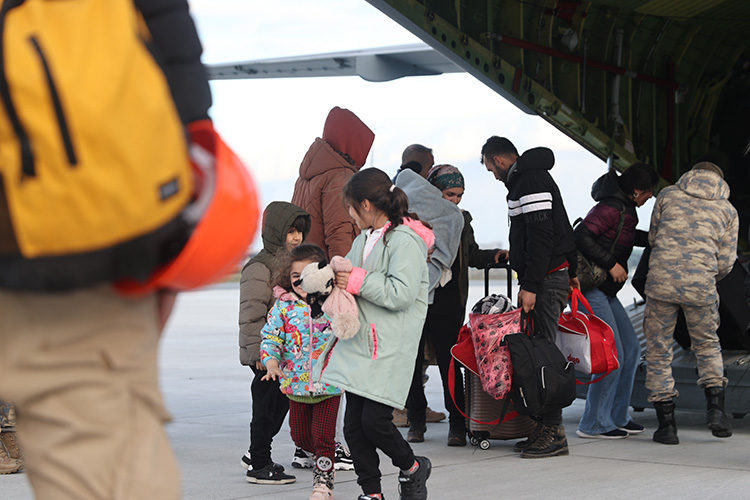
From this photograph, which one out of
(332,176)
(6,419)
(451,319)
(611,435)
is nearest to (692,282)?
(611,435)

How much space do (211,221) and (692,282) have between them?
481 cm

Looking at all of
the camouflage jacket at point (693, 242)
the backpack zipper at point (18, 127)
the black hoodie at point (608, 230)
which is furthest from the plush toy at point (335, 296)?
the camouflage jacket at point (693, 242)

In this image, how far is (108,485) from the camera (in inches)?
65.1

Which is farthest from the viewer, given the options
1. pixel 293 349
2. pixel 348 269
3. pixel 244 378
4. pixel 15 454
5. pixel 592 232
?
pixel 244 378

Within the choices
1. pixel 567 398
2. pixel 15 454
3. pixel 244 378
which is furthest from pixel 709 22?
pixel 15 454

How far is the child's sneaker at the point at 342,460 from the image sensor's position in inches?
205

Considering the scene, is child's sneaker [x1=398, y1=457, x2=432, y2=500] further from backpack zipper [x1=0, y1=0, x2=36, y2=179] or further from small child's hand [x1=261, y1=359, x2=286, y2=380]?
backpack zipper [x1=0, y1=0, x2=36, y2=179]

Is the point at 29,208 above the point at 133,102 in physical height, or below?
below

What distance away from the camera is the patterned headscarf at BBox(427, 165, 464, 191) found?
6.36m

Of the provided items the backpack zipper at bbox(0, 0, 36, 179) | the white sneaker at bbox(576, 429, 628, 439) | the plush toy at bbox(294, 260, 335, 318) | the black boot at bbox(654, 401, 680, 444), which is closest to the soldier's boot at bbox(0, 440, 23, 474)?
the plush toy at bbox(294, 260, 335, 318)

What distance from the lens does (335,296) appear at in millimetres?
3932

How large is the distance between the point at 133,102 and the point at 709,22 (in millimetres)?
7943

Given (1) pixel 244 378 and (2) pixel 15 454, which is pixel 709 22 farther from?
(2) pixel 15 454

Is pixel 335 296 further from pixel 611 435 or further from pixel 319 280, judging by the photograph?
pixel 611 435
